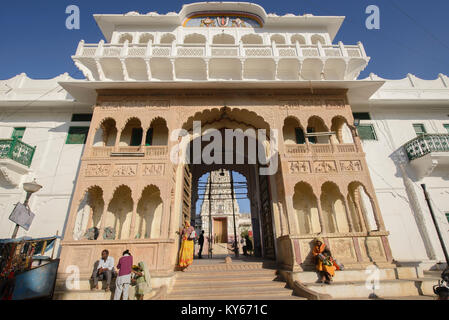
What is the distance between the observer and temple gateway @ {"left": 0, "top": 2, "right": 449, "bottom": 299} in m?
7.52

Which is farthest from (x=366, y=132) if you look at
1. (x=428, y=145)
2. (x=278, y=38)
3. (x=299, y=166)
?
(x=278, y=38)

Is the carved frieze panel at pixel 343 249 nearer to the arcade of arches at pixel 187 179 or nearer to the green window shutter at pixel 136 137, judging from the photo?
the arcade of arches at pixel 187 179

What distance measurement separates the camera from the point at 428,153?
372 inches

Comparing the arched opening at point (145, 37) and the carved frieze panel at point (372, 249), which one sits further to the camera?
the arched opening at point (145, 37)

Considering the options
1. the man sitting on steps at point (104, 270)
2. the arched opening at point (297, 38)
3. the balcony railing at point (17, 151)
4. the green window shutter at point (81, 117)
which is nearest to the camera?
the man sitting on steps at point (104, 270)

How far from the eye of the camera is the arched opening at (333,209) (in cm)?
866

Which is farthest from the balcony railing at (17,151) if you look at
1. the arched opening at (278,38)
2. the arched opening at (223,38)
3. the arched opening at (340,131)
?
the arched opening at (340,131)

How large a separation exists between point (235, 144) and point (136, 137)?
16.2 feet

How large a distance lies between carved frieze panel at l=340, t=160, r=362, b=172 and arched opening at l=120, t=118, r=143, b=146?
329 inches

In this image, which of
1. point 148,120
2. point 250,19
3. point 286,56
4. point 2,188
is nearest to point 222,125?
point 148,120

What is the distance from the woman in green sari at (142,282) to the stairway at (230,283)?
0.71m

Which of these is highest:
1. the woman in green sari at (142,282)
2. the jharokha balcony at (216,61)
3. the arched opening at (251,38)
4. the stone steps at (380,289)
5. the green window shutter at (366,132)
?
the arched opening at (251,38)

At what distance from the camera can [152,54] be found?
9.45 m

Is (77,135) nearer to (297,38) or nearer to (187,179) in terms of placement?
(187,179)
